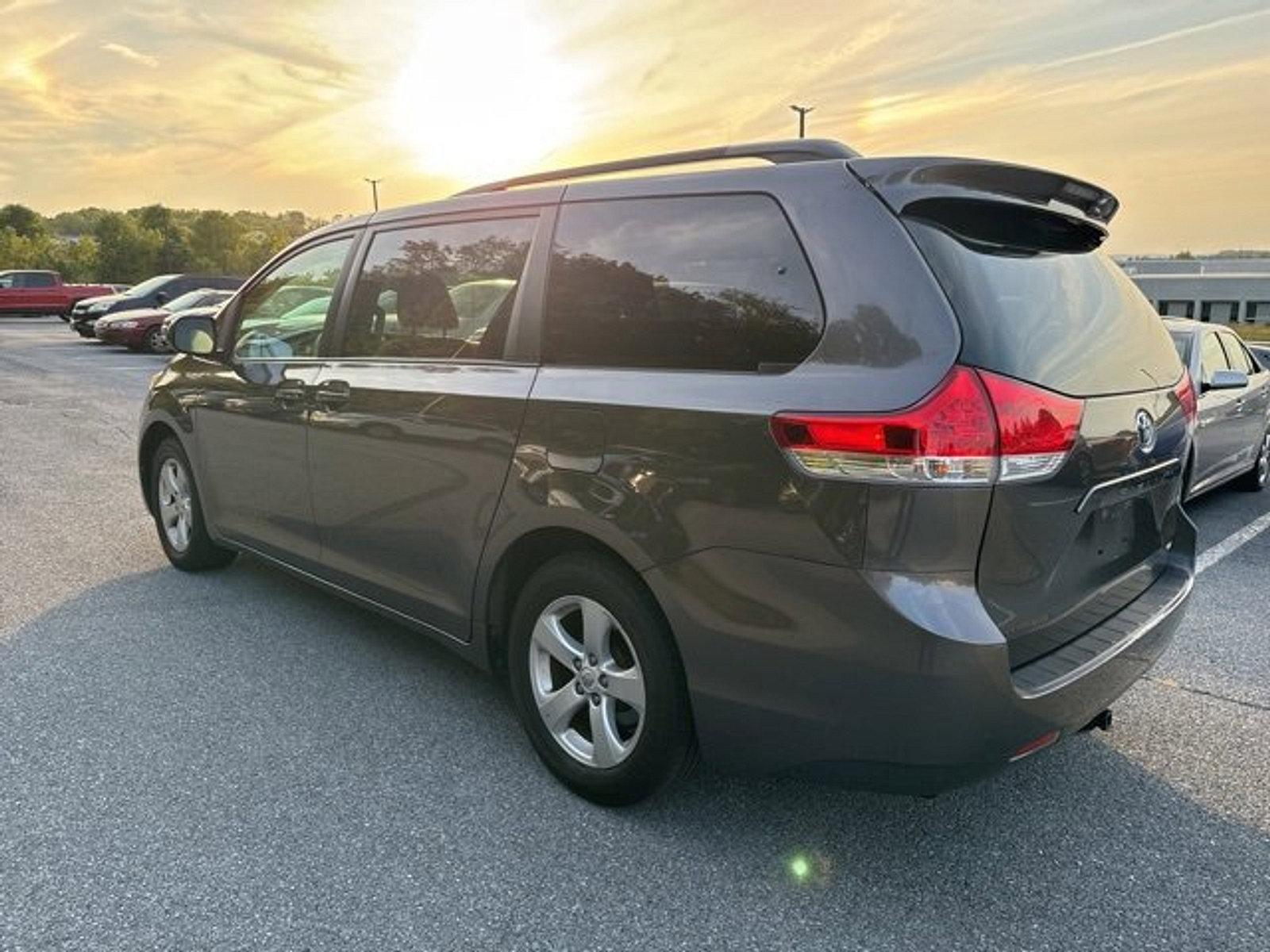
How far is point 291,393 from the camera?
13.0 feet

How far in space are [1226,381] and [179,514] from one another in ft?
21.5

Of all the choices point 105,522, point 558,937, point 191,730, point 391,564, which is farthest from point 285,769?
point 105,522

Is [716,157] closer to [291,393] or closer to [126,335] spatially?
[291,393]

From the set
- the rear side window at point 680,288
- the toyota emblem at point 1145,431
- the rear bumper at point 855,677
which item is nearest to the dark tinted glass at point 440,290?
the rear side window at point 680,288

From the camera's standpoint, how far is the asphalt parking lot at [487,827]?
2.31m

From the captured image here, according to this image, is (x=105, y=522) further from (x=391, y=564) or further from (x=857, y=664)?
(x=857, y=664)

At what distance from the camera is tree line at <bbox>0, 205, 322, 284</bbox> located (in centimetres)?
5959

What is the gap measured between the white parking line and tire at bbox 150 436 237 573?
5390mm

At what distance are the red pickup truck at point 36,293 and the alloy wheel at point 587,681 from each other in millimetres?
36189

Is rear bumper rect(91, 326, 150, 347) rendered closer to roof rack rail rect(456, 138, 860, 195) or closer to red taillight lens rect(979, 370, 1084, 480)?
roof rack rail rect(456, 138, 860, 195)

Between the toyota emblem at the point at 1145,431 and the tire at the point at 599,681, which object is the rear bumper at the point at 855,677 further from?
the toyota emblem at the point at 1145,431

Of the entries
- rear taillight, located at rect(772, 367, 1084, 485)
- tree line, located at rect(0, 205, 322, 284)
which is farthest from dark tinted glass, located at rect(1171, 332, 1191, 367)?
tree line, located at rect(0, 205, 322, 284)

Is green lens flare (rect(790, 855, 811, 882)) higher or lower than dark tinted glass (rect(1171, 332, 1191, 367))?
lower

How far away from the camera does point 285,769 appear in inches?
119
